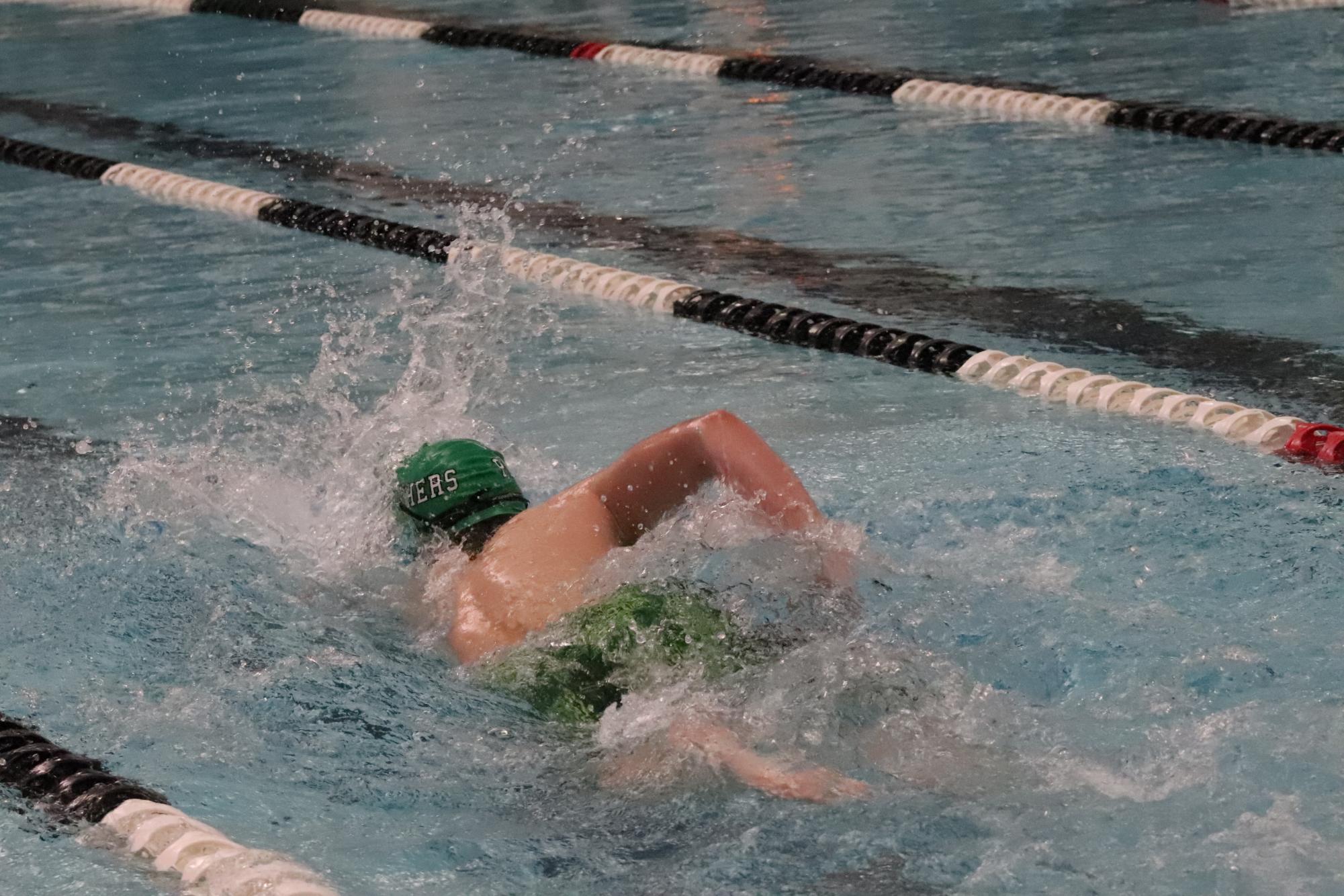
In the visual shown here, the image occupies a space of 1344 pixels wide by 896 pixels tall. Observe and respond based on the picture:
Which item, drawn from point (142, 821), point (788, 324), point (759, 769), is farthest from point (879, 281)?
point (142, 821)

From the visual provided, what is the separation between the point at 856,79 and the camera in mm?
8938

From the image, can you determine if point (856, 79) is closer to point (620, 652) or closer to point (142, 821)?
point (620, 652)

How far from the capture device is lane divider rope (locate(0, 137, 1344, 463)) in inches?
179

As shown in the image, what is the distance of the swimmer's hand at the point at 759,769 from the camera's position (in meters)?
2.81

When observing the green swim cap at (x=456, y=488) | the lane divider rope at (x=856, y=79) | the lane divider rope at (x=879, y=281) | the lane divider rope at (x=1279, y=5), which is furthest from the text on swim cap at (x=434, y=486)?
the lane divider rope at (x=1279, y=5)

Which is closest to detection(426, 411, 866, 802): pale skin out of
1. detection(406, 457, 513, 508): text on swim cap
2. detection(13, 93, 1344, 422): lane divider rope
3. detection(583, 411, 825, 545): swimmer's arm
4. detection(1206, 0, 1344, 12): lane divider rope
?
detection(583, 411, 825, 545): swimmer's arm

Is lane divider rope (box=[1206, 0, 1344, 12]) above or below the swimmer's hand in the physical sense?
above

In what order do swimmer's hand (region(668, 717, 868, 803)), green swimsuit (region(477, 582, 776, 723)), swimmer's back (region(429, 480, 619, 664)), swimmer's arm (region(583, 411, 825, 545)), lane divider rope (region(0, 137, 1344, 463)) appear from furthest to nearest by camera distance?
1. lane divider rope (region(0, 137, 1344, 463))
2. swimmer's arm (region(583, 411, 825, 545))
3. swimmer's back (region(429, 480, 619, 664))
4. green swimsuit (region(477, 582, 776, 723))
5. swimmer's hand (region(668, 717, 868, 803))

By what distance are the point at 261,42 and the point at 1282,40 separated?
6301 millimetres

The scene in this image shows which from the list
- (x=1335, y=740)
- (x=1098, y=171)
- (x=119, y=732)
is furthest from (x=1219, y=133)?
(x=119, y=732)

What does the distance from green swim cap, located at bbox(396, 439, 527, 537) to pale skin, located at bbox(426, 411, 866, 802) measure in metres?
0.09

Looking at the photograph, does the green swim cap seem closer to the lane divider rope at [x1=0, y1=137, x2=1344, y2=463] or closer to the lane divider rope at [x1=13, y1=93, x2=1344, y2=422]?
the lane divider rope at [x1=0, y1=137, x2=1344, y2=463]

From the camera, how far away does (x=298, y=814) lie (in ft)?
10.5

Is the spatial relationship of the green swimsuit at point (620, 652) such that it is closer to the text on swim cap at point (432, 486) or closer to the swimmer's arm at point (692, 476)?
the swimmer's arm at point (692, 476)
